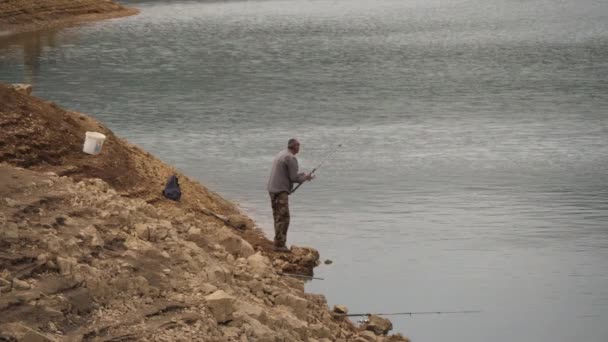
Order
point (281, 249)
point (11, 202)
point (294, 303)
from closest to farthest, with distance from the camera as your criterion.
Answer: point (11, 202) → point (294, 303) → point (281, 249)

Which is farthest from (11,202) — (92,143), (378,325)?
(92,143)

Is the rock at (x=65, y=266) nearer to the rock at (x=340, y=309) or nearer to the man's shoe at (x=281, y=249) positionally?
the rock at (x=340, y=309)

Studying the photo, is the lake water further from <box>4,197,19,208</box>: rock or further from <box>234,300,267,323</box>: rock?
<box>4,197,19,208</box>: rock

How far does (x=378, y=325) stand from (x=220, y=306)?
377 centimetres

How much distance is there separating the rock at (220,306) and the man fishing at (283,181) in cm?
542

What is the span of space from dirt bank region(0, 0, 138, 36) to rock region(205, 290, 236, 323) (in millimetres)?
55847

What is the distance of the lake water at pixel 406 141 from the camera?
1711cm

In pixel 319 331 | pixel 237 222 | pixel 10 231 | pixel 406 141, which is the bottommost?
pixel 406 141

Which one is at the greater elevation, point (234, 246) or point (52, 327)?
point (52, 327)

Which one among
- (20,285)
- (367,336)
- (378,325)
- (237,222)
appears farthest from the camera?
(237,222)

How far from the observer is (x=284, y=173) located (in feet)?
56.9

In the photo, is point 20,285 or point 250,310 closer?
point 20,285

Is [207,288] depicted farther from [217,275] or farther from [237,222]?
[237,222]

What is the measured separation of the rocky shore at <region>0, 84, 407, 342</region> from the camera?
10.7 metres
